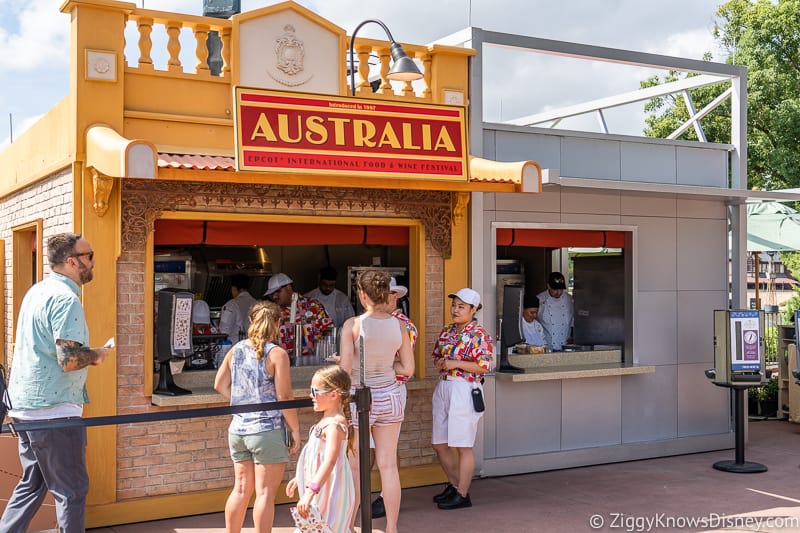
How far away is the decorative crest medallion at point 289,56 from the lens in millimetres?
7590

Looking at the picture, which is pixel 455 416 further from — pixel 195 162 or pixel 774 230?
pixel 774 230

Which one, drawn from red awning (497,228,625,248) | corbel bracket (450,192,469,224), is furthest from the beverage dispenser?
red awning (497,228,625,248)

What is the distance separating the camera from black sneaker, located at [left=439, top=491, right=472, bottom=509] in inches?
290

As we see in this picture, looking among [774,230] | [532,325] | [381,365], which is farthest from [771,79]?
[381,365]

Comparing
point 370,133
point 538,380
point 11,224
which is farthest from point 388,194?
point 11,224

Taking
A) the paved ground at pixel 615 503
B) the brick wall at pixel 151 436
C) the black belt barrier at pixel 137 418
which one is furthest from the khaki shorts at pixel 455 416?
the black belt barrier at pixel 137 418

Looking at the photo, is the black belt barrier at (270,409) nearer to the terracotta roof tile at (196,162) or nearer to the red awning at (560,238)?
the terracotta roof tile at (196,162)

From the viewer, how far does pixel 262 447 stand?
18.3ft

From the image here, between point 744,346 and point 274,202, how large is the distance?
466 cm

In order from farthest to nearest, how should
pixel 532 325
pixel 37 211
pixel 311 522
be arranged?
pixel 532 325 < pixel 37 211 < pixel 311 522

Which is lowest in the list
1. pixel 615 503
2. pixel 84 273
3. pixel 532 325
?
pixel 615 503

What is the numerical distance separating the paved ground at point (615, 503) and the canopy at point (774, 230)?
4142 mm

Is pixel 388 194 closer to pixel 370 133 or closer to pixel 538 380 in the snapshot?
pixel 370 133

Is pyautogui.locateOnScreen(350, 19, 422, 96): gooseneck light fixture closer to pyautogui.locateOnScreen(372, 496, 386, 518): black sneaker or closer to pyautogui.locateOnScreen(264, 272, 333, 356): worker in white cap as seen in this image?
pyautogui.locateOnScreen(264, 272, 333, 356): worker in white cap
